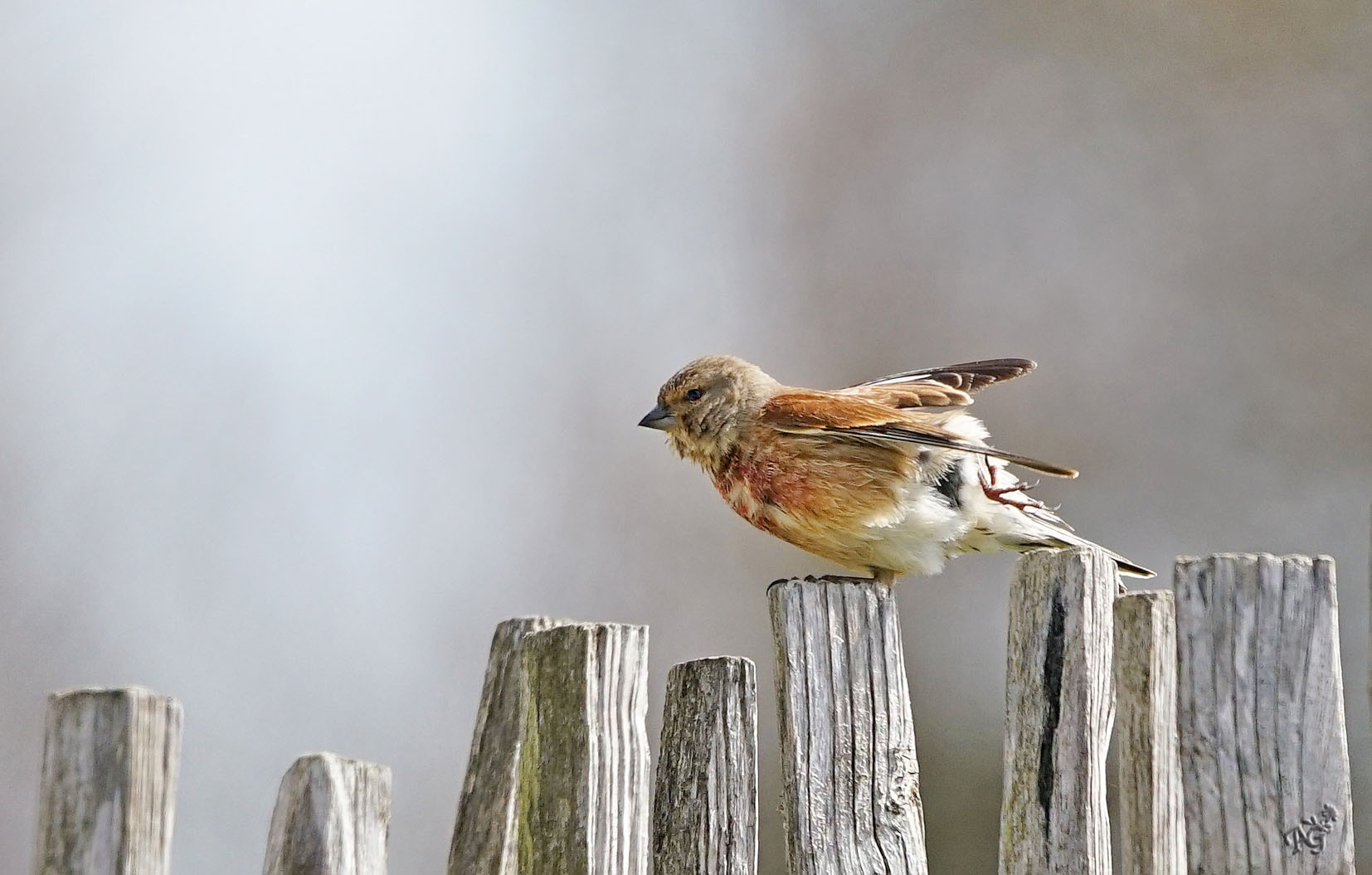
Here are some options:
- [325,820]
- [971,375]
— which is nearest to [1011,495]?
[971,375]

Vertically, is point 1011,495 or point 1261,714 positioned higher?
point 1011,495

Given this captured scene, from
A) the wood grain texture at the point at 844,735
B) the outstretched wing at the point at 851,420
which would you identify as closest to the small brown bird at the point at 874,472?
the outstretched wing at the point at 851,420

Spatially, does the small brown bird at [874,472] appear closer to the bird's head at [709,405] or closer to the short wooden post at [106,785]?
the bird's head at [709,405]

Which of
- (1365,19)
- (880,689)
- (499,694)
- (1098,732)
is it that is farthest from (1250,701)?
(1365,19)

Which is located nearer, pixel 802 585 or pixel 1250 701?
pixel 1250 701

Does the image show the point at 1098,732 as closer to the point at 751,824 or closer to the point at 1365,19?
the point at 751,824

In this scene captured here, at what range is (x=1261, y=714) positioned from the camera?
188cm

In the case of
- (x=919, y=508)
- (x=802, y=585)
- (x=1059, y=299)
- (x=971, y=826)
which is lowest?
(x=971, y=826)

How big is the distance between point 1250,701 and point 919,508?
1685 mm

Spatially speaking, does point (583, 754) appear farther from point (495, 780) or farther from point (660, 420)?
point (660, 420)

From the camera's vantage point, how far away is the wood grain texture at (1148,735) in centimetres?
204

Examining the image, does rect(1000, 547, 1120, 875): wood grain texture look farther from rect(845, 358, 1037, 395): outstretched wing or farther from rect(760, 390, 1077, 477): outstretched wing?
rect(845, 358, 1037, 395): outstretched wing

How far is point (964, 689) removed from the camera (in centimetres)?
656

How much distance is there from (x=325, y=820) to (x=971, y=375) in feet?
7.98
